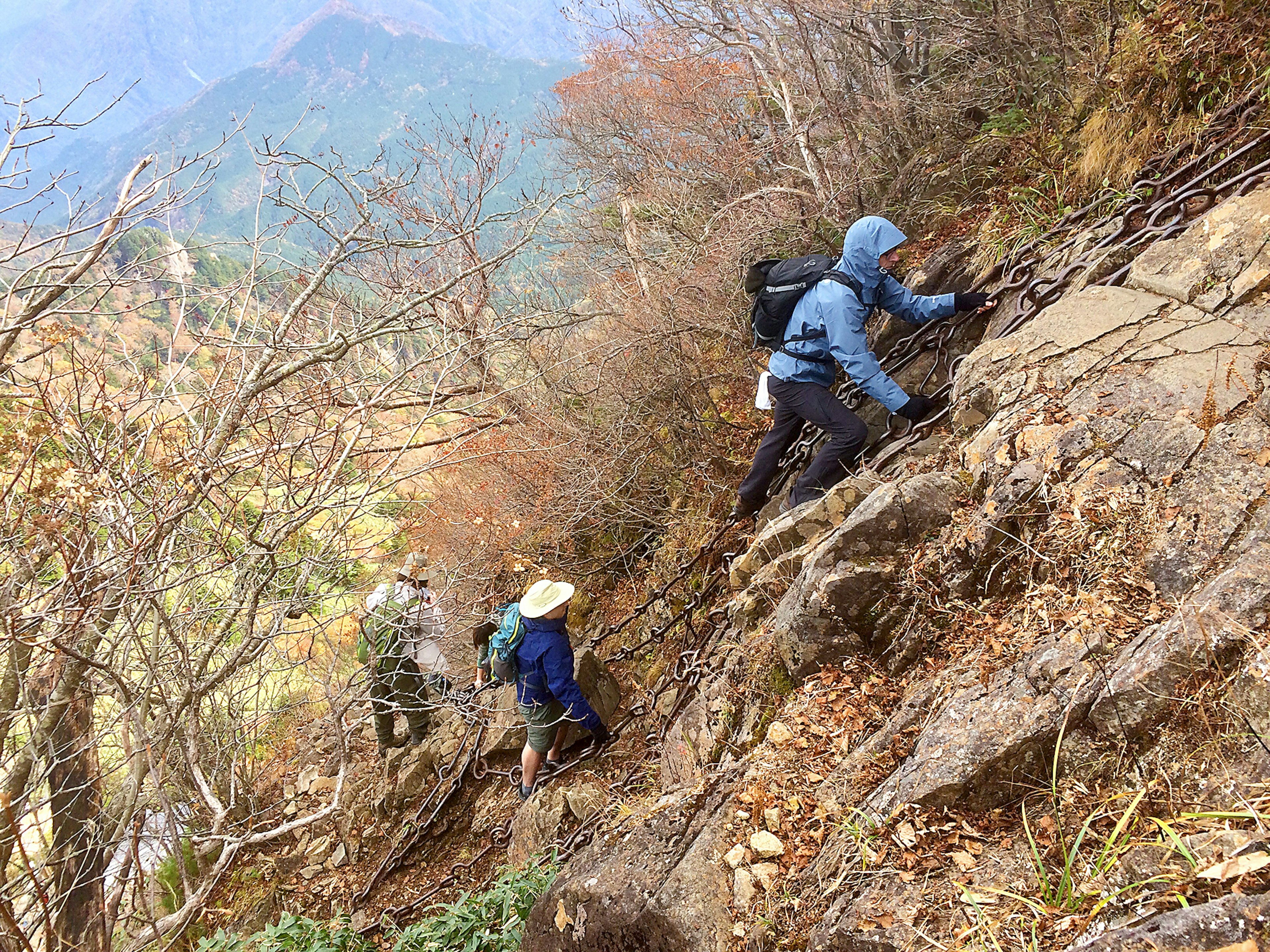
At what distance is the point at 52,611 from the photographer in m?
3.18

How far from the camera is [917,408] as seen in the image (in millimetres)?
4051

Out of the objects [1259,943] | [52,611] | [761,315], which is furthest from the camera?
[761,315]

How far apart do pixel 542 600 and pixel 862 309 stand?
9.55ft

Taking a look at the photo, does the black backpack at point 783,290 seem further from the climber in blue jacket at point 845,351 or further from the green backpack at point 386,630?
the green backpack at point 386,630

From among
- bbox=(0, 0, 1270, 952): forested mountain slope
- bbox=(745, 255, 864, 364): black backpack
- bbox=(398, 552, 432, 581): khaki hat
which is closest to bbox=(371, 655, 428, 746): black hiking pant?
bbox=(0, 0, 1270, 952): forested mountain slope

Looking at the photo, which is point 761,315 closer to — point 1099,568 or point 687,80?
point 1099,568

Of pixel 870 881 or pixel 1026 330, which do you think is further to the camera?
pixel 1026 330

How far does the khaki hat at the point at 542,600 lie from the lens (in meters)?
4.71

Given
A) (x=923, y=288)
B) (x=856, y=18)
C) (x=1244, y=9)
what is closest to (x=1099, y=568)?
(x=923, y=288)

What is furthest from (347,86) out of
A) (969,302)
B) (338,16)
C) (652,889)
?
(652,889)

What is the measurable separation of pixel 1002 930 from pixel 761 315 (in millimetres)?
3473

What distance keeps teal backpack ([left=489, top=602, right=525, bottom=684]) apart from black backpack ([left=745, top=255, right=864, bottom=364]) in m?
2.61

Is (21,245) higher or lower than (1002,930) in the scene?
higher

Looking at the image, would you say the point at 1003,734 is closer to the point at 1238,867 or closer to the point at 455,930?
the point at 1238,867
